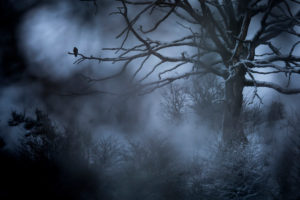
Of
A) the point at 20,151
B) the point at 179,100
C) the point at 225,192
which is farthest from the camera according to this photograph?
the point at 179,100

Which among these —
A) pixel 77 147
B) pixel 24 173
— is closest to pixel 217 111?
pixel 77 147

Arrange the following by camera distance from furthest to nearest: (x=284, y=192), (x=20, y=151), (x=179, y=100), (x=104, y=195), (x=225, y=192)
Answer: (x=179, y=100) → (x=20, y=151) → (x=104, y=195) → (x=225, y=192) → (x=284, y=192)

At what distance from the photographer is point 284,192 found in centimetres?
336

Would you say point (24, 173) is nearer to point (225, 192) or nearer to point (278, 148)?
point (225, 192)

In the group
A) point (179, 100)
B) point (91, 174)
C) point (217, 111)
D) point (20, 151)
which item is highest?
point (179, 100)

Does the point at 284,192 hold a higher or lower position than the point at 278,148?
lower

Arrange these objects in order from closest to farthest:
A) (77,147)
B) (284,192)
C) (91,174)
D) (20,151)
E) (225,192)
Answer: (284,192) → (225,192) → (91,174) → (20,151) → (77,147)

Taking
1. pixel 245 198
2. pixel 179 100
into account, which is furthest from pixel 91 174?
pixel 179 100

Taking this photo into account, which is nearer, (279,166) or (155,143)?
(279,166)

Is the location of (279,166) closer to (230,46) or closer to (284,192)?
Answer: (284,192)

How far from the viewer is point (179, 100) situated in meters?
12.6

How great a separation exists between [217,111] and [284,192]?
6845 millimetres

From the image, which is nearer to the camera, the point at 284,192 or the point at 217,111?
the point at 284,192

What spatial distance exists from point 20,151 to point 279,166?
6.44 meters
